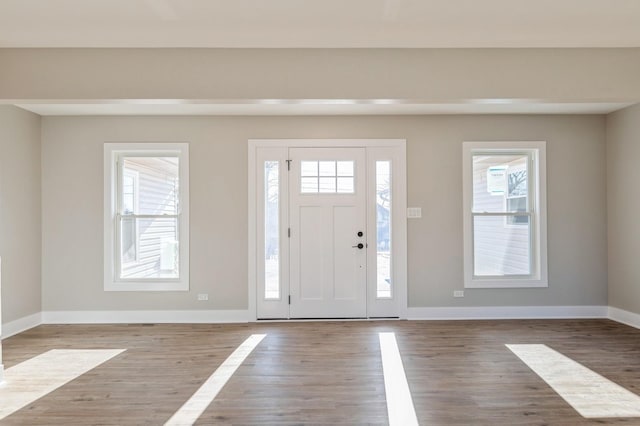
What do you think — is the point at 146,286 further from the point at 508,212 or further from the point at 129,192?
the point at 508,212

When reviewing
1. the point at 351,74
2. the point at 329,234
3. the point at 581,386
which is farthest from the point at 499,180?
the point at 351,74

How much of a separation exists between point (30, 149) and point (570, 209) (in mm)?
6569

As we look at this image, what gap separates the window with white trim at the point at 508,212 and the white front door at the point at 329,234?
139cm

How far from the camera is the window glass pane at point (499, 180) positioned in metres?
5.02

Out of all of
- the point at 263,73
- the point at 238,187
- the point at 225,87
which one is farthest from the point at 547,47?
the point at 238,187

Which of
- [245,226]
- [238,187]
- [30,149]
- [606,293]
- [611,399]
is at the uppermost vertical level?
[30,149]

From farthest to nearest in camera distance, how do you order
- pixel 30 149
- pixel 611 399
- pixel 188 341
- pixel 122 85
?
pixel 30 149, pixel 188 341, pixel 122 85, pixel 611 399

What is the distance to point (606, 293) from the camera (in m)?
4.96

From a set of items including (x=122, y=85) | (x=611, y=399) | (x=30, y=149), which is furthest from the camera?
(x=30, y=149)

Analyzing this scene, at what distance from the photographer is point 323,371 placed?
3311mm

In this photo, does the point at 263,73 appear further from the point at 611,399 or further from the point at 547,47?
the point at 611,399

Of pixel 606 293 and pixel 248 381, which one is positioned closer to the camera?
Result: pixel 248 381

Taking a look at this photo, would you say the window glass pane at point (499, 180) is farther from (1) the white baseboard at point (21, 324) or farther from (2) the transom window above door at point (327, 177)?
(1) the white baseboard at point (21, 324)

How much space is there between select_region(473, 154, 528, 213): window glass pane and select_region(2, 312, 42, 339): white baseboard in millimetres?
5536
